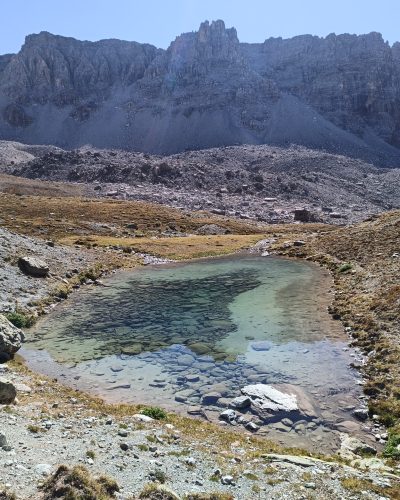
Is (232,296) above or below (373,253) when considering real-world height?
below

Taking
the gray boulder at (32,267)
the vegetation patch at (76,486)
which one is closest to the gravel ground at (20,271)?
the gray boulder at (32,267)

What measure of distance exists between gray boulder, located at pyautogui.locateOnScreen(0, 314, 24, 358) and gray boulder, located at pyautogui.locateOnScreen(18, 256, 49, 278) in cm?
1821

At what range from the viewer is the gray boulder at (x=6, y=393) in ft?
65.3

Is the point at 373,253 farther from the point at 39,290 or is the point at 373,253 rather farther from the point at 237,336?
the point at 39,290

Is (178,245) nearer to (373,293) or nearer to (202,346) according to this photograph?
(373,293)

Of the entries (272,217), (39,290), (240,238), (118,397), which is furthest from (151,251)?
(272,217)

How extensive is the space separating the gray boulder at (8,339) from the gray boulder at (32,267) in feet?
59.7

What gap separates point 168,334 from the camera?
34844mm

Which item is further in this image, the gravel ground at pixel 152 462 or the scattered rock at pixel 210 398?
the scattered rock at pixel 210 398

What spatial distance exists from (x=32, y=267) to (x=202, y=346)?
77.5 ft

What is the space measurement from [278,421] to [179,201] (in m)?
139

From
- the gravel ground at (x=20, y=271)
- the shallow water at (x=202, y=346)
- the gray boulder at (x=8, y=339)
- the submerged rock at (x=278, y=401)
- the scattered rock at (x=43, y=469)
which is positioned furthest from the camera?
the gravel ground at (x=20, y=271)

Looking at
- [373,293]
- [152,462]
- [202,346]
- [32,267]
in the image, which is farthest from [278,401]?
[32,267]

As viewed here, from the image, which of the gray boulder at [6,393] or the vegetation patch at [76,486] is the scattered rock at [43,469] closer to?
the vegetation patch at [76,486]
